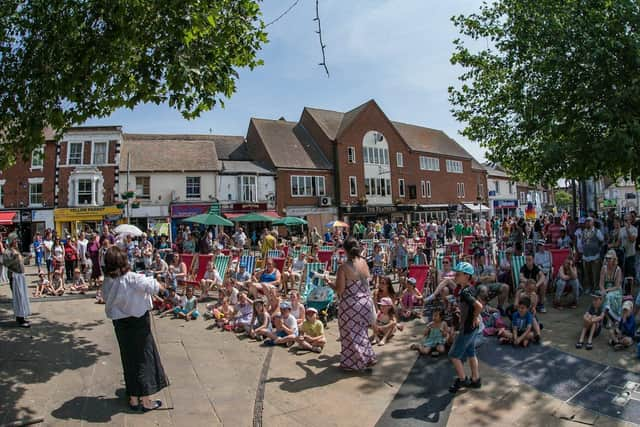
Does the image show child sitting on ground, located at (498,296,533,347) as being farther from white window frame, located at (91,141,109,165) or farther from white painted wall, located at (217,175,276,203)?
white window frame, located at (91,141,109,165)

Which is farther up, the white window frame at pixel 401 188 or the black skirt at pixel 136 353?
the white window frame at pixel 401 188

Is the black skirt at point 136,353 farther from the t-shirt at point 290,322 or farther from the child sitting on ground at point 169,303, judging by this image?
the child sitting on ground at point 169,303

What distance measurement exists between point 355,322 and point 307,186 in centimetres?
2890

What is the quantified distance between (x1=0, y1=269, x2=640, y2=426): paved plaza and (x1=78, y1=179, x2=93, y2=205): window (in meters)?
24.3

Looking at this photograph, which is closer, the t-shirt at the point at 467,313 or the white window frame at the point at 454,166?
the t-shirt at the point at 467,313

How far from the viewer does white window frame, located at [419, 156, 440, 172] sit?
4385 centimetres

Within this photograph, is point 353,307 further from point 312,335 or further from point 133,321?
point 133,321

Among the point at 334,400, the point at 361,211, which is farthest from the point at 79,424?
the point at 361,211

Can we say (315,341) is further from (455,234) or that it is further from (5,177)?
(5,177)

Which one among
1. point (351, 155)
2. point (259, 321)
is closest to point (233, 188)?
point (351, 155)

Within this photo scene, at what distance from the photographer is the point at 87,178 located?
29.1m

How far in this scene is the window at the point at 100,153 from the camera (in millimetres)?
29516

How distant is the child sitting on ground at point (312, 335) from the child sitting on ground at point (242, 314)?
1.53m

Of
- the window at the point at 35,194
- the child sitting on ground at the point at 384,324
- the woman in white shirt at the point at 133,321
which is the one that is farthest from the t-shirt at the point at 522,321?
the window at the point at 35,194
